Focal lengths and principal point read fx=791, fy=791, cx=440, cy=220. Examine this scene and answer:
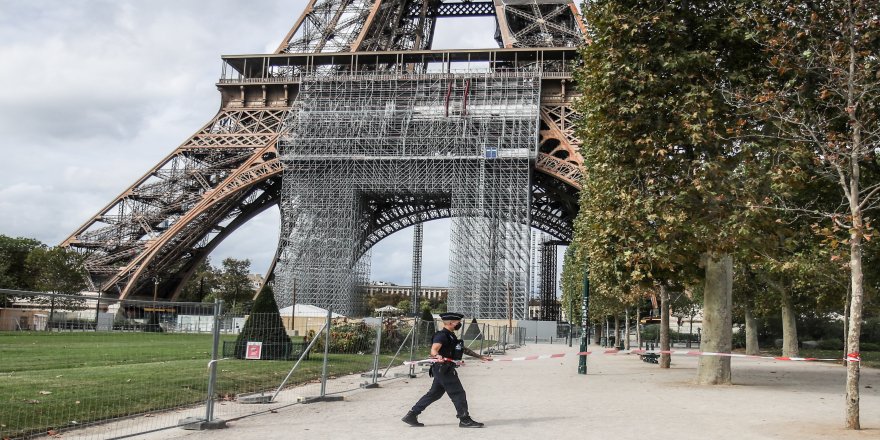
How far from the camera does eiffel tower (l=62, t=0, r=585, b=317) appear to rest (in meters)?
49.3

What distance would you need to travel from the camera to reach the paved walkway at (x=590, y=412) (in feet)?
32.2

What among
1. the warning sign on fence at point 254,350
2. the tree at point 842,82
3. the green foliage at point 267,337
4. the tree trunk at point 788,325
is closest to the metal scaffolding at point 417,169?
the tree trunk at point 788,325

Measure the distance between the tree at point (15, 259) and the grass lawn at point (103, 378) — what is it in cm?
4138

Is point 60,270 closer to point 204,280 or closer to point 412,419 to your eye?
point 204,280

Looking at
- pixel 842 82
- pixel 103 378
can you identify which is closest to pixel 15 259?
pixel 103 378

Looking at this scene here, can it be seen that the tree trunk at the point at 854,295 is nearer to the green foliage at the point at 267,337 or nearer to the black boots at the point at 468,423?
the black boots at the point at 468,423

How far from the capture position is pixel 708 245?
50.0ft

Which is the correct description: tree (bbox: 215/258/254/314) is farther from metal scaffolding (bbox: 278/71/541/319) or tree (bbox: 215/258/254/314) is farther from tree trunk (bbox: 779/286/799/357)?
tree trunk (bbox: 779/286/799/357)

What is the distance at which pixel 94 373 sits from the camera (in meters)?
15.0

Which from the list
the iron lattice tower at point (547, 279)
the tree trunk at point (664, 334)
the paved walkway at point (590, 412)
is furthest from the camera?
the iron lattice tower at point (547, 279)

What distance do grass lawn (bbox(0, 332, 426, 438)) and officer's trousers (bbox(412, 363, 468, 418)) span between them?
356 centimetres

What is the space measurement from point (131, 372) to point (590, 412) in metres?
9.01

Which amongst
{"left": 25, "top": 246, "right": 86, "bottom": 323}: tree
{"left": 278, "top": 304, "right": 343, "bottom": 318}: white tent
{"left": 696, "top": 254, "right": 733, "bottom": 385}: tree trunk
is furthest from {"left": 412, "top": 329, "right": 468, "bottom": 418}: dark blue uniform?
{"left": 25, "top": 246, "right": 86, "bottom": 323}: tree

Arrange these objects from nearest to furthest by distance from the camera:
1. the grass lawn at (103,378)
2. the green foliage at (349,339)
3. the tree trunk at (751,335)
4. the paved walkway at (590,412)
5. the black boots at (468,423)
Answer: the grass lawn at (103,378) < the paved walkway at (590,412) < the black boots at (468,423) < the green foliage at (349,339) < the tree trunk at (751,335)
